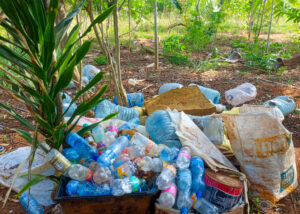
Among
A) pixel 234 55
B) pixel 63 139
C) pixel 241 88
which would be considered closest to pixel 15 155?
pixel 63 139

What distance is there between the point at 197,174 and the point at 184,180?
139mm

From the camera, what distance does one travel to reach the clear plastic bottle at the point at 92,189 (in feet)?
5.40

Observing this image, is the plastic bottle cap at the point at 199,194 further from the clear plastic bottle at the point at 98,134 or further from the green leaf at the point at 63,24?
the green leaf at the point at 63,24

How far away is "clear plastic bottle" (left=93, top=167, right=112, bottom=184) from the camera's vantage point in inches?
67.2

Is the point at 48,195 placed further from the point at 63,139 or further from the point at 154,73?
the point at 154,73

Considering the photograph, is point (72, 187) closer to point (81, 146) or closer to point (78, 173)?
point (78, 173)

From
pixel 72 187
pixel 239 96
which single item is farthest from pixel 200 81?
pixel 72 187

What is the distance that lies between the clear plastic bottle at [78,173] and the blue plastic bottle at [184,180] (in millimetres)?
670

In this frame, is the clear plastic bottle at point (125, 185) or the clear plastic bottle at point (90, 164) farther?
the clear plastic bottle at point (90, 164)

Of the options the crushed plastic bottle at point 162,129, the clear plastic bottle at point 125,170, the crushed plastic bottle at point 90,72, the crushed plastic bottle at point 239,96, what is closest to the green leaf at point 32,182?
the clear plastic bottle at point 125,170

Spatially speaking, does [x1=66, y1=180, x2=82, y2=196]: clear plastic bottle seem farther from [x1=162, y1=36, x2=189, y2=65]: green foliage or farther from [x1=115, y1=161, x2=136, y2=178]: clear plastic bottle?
[x1=162, y1=36, x2=189, y2=65]: green foliage

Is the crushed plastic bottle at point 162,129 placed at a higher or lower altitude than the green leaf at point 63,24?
lower

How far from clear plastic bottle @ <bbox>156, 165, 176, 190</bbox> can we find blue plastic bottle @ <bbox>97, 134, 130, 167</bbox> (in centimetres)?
41

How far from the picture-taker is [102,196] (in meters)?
1.60
